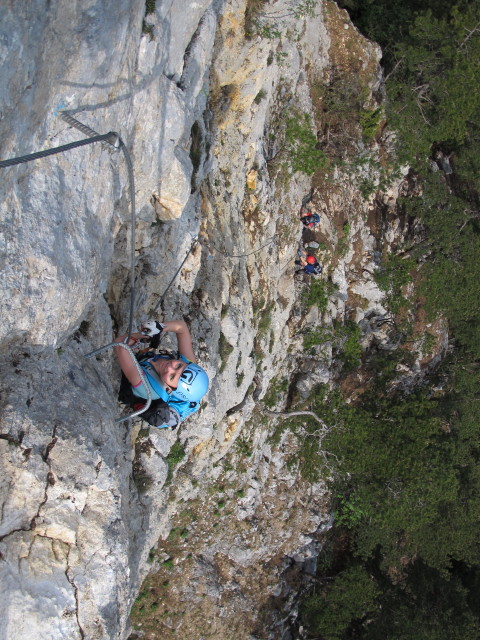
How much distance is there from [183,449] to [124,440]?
2.03 m

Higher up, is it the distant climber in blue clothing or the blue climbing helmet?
the distant climber in blue clothing

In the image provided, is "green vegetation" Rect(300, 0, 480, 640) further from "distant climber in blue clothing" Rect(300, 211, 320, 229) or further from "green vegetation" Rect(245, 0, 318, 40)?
"green vegetation" Rect(245, 0, 318, 40)

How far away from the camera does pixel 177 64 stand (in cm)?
509

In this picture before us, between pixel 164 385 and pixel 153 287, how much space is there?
5.54ft

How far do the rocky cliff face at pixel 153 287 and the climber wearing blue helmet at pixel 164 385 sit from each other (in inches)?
10.1

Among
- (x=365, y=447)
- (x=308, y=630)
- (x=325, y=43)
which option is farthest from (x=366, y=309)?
(x=308, y=630)

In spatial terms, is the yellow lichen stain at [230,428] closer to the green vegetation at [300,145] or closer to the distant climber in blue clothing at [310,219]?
the distant climber in blue clothing at [310,219]

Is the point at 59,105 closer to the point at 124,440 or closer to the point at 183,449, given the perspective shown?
the point at 124,440

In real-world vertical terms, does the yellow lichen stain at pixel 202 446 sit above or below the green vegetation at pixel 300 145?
below

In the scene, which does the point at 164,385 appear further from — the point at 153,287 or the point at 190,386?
the point at 153,287

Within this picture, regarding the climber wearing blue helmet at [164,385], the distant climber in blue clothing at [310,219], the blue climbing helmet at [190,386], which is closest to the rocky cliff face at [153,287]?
the climber wearing blue helmet at [164,385]

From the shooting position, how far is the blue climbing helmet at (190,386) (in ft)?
14.5

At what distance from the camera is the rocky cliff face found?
3209 millimetres

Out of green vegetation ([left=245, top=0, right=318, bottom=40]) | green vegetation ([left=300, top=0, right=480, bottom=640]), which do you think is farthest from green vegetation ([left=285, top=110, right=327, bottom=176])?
green vegetation ([left=300, top=0, right=480, bottom=640])
